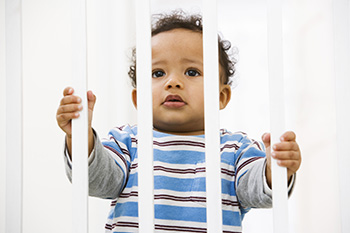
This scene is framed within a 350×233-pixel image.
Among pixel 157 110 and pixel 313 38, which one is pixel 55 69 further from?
pixel 313 38

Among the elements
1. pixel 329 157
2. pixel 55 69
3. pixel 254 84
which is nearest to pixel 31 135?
pixel 55 69

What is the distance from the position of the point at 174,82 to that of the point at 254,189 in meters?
0.27

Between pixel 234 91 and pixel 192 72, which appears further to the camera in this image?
pixel 234 91

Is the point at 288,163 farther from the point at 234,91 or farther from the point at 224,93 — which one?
the point at 234,91

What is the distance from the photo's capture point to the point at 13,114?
75cm

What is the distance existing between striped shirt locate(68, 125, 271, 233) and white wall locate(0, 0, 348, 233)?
17.8 inches

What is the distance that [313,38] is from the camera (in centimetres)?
126

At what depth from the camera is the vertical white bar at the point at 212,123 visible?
517 mm

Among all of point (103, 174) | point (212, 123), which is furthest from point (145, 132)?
point (103, 174)

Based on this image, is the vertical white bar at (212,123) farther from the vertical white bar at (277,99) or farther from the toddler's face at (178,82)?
the toddler's face at (178,82)

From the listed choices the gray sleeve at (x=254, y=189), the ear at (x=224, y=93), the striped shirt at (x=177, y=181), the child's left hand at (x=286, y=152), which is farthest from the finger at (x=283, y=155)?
the ear at (x=224, y=93)

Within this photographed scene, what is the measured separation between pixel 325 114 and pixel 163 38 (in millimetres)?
584

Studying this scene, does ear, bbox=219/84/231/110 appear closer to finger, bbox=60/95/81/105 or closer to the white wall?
the white wall

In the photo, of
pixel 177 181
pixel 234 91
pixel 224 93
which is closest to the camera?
pixel 177 181
